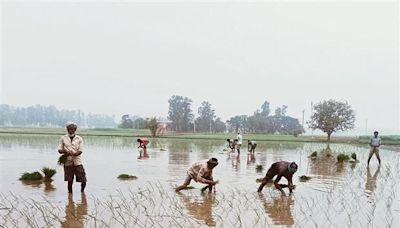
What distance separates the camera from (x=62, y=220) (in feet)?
25.5

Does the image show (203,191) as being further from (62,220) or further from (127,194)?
(62,220)

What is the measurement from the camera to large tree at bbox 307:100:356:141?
229 feet

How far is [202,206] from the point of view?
30.6 feet

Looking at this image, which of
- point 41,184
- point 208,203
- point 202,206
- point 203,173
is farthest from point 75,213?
point 41,184

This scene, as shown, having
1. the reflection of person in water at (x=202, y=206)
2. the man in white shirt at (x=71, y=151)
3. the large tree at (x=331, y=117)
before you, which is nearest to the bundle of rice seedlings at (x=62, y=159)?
the man in white shirt at (x=71, y=151)

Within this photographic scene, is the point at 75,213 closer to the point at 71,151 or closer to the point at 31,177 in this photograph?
the point at 71,151

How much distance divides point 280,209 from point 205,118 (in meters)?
106

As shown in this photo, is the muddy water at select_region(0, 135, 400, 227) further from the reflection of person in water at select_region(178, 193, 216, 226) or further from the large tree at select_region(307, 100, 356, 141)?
the large tree at select_region(307, 100, 356, 141)

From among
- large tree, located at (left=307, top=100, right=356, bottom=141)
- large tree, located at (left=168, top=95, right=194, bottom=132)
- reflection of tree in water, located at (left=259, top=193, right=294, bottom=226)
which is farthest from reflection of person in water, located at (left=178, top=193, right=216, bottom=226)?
large tree, located at (left=168, top=95, right=194, bottom=132)

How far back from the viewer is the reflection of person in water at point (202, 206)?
8.23 m

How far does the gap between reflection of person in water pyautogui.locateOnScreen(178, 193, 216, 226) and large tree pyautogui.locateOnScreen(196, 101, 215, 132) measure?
101369 mm

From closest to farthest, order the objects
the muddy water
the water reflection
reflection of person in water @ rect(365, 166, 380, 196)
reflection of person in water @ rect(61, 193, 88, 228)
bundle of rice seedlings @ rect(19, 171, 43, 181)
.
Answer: reflection of person in water @ rect(61, 193, 88, 228), the muddy water, the water reflection, reflection of person in water @ rect(365, 166, 380, 196), bundle of rice seedlings @ rect(19, 171, 43, 181)

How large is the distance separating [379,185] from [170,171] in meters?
6.78

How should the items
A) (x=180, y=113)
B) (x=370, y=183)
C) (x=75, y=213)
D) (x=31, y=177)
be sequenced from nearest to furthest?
(x=75, y=213) → (x=31, y=177) → (x=370, y=183) → (x=180, y=113)
